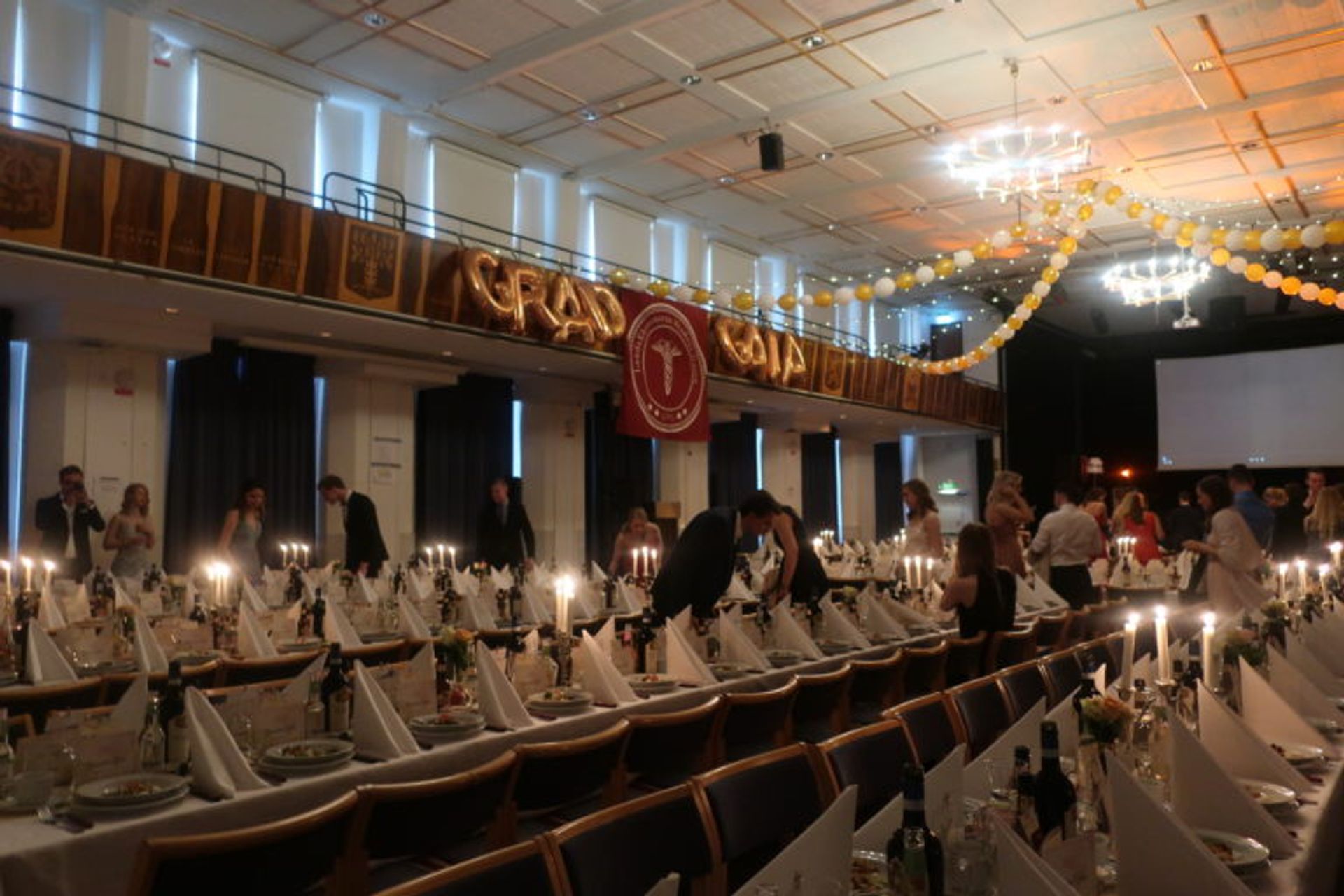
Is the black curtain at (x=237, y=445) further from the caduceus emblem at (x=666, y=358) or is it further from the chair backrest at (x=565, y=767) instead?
the chair backrest at (x=565, y=767)

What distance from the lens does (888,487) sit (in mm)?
21453

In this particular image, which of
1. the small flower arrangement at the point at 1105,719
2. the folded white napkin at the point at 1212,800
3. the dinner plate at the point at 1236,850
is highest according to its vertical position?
the small flower arrangement at the point at 1105,719

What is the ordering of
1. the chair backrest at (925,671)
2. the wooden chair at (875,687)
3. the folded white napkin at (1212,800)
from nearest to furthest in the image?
the folded white napkin at (1212,800) < the wooden chair at (875,687) < the chair backrest at (925,671)

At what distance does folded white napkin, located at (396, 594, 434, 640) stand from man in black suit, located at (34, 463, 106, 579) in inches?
166

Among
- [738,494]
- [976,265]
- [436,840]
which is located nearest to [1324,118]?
[976,265]

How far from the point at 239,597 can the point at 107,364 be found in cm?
442

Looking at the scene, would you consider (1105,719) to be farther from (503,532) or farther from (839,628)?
(503,532)

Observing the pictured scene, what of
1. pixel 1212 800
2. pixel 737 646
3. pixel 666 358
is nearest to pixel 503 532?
pixel 666 358

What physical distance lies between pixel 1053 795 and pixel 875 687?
2737 mm

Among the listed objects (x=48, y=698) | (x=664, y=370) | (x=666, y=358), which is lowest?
(x=48, y=698)

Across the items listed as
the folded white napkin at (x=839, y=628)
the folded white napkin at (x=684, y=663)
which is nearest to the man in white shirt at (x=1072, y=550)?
the folded white napkin at (x=839, y=628)

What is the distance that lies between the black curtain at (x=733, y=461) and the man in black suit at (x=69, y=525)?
9.72m

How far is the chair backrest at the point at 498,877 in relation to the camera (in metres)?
1.63

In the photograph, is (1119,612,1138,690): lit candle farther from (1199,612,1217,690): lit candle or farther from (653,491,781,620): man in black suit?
(653,491,781,620): man in black suit
